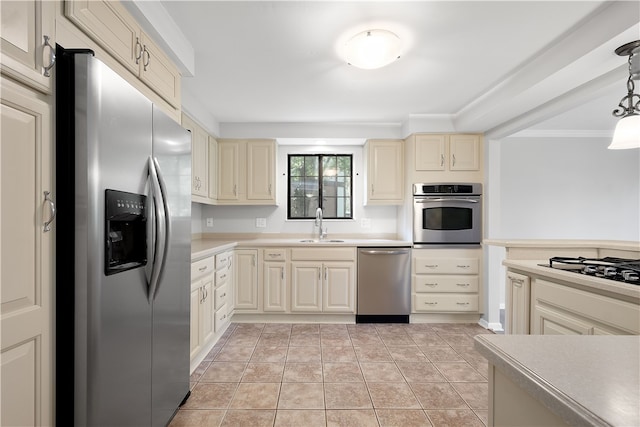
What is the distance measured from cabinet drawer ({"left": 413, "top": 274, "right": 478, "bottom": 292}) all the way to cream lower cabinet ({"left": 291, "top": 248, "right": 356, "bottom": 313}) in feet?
2.54

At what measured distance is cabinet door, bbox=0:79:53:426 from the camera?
864 millimetres

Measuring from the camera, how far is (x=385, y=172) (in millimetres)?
3912

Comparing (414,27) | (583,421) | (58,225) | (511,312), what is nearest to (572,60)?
(414,27)

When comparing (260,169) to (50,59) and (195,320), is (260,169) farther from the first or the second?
(50,59)

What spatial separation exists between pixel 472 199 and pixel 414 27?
2269 mm

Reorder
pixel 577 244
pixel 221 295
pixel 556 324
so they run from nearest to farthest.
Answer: pixel 556 324 < pixel 577 244 < pixel 221 295

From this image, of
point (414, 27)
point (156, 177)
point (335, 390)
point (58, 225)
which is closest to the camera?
point (58, 225)

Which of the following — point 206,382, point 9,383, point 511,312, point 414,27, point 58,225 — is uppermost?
point 414,27

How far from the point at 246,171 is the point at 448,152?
2.43 m

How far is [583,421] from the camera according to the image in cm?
45

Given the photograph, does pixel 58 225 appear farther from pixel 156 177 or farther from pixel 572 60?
pixel 572 60

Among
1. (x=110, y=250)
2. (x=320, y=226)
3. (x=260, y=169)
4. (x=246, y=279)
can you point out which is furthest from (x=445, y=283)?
(x=110, y=250)

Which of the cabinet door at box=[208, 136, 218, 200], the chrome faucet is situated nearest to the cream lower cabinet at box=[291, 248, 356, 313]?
the chrome faucet

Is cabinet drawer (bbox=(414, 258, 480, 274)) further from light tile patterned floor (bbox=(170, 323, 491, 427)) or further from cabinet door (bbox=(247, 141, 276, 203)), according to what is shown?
cabinet door (bbox=(247, 141, 276, 203))
